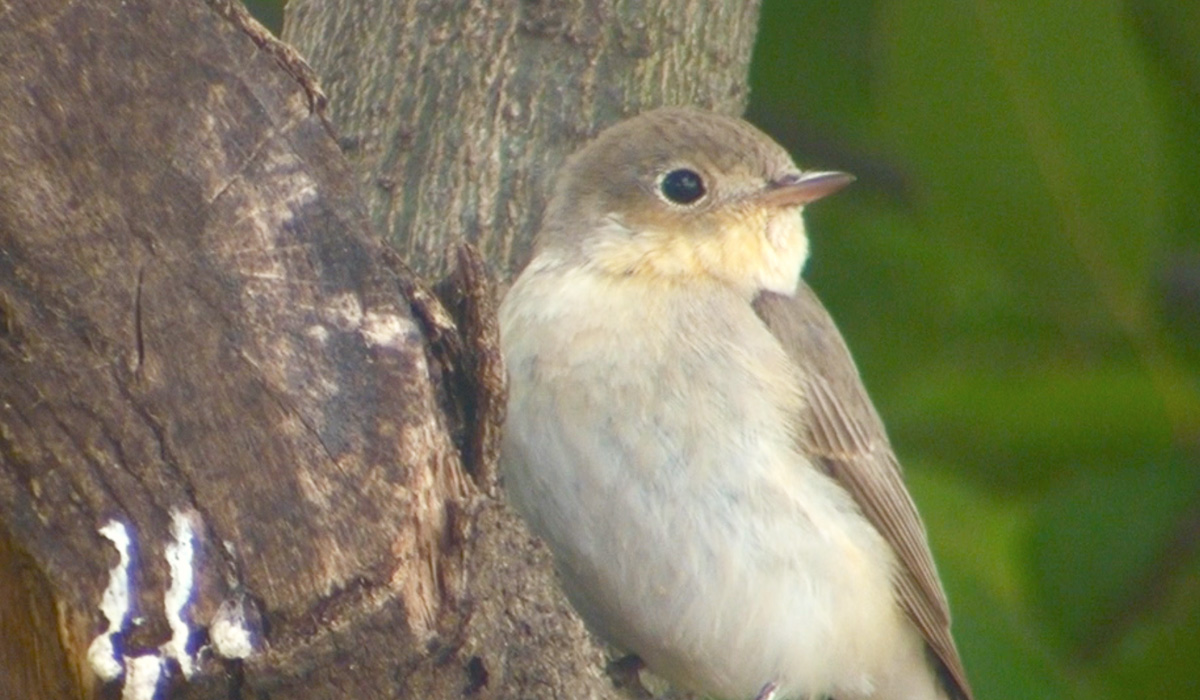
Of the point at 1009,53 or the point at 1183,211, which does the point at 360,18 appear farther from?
the point at 1183,211

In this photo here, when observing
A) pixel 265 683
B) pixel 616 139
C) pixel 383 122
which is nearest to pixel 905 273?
pixel 616 139

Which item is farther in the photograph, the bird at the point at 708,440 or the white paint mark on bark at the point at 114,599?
the bird at the point at 708,440

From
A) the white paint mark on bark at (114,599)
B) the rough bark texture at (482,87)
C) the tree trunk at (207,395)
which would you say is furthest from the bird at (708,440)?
the white paint mark on bark at (114,599)

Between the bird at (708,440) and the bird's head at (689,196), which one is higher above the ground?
the bird's head at (689,196)

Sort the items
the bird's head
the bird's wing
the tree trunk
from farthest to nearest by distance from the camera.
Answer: the bird's head, the bird's wing, the tree trunk

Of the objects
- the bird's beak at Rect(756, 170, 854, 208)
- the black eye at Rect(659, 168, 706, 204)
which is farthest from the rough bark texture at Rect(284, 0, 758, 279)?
the bird's beak at Rect(756, 170, 854, 208)

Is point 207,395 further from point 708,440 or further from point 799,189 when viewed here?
point 799,189

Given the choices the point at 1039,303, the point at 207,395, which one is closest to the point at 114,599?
the point at 207,395

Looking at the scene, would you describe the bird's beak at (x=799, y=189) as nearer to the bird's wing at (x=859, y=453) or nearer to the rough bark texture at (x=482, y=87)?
the bird's wing at (x=859, y=453)

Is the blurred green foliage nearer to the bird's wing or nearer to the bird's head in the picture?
the bird's wing
